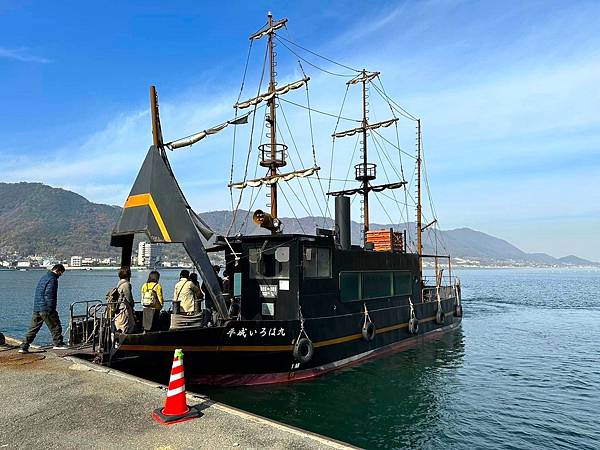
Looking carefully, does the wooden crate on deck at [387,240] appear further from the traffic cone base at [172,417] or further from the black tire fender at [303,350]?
the traffic cone base at [172,417]

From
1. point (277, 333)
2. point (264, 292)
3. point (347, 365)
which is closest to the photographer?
point (277, 333)

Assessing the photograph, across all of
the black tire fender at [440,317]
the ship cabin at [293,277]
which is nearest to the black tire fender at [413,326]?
the black tire fender at [440,317]

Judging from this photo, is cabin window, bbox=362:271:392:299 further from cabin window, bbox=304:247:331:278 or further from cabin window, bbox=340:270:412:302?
cabin window, bbox=304:247:331:278

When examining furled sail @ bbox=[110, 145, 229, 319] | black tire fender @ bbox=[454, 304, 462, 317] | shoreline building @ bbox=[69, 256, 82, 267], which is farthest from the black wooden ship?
shoreline building @ bbox=[69, 256, 82, 267]

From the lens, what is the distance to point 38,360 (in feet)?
31.8

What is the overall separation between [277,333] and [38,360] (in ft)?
19.8

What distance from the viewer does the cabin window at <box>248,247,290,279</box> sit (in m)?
13.5

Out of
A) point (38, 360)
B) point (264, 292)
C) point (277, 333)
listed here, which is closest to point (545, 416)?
point (277, 333)

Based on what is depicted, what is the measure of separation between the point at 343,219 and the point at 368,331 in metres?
4.39

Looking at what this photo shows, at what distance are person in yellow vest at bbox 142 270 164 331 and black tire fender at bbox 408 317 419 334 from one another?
12213 millimetres

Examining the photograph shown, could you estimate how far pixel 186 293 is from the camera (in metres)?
11.3

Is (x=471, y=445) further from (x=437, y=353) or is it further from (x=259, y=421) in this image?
(x=437, y=353)

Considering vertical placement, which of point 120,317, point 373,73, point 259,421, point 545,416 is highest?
point 373,73

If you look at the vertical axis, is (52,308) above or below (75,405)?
above
